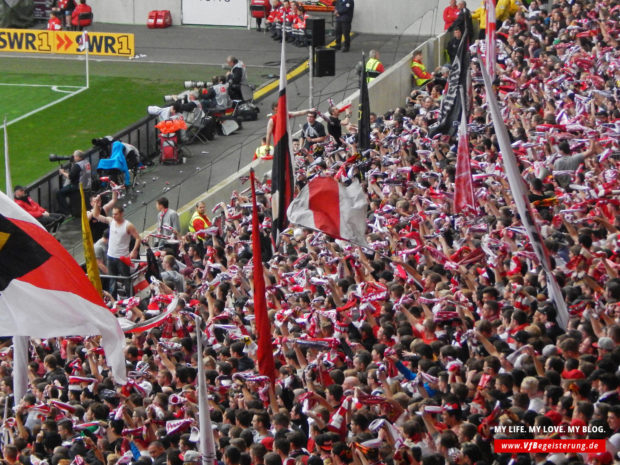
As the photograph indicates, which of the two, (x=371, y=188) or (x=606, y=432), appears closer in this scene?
(x=606, y=432)

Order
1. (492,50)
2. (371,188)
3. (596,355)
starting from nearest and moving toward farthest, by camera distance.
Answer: (596,355) → (371,188) → (492,50)

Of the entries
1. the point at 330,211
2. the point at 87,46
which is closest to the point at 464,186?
the point at 330,211

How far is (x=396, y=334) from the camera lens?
12.3 meters

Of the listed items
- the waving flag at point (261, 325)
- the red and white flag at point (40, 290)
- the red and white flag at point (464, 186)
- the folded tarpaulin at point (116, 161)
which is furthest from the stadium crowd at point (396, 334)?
the folded tarpaulin at point (116, 161)

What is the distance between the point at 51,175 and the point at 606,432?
16.9 m

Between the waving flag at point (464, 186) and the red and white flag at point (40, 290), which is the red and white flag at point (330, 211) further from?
the red and white flag at point (40, 290)

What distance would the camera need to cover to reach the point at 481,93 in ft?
70.9

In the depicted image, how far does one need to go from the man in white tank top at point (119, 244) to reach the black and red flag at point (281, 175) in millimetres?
4000

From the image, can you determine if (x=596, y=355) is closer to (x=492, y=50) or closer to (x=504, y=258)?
(x=504, y=258)

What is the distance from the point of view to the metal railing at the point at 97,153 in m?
23.9

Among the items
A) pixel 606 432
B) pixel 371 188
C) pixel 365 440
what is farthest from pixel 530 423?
pixel 371 188

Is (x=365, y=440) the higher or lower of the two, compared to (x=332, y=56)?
lower

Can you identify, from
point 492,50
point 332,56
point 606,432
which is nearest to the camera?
point 606,432

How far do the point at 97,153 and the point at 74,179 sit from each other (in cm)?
137
